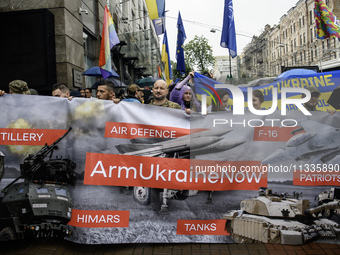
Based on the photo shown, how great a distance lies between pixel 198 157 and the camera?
3959 millimetres

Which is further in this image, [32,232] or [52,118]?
[52,118]

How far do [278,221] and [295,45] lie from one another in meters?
67.1

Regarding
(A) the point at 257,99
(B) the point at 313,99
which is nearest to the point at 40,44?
(A) the point at 257,99

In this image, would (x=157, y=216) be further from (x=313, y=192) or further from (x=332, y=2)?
(x=332, y=2)

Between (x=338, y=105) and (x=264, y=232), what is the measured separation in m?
1.73

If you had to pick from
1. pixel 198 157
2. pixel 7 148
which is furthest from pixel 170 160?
pixel 7 148

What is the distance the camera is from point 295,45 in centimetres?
6475

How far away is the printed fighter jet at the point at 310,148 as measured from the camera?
13.0ft

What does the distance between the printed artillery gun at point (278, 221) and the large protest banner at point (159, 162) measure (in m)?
0.08

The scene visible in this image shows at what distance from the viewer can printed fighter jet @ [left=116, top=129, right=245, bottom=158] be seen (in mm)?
3957

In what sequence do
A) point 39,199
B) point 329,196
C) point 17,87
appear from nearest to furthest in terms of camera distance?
point 39,199 → point 329,196 → point 17,87

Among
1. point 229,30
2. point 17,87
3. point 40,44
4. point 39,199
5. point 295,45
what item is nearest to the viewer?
point 39,199

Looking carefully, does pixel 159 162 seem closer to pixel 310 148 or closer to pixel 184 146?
pixel 184 146

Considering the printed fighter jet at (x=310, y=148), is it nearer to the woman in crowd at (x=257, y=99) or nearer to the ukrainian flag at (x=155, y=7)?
the woman in crowd at (x=257, y=99)
